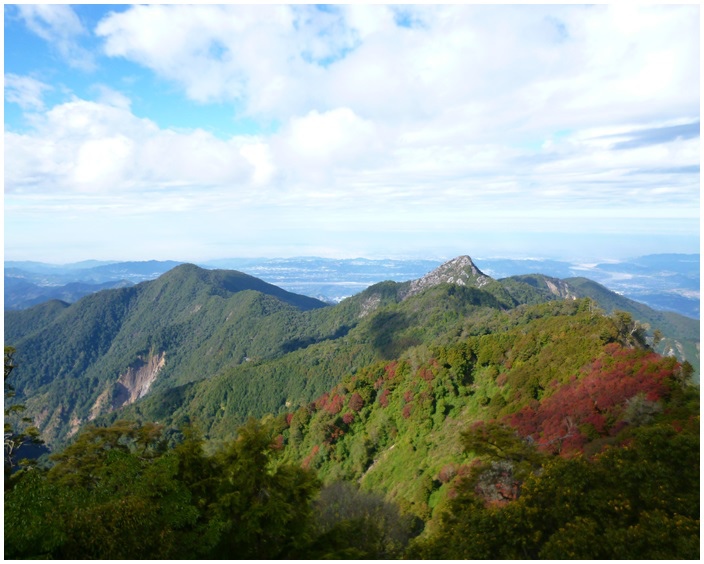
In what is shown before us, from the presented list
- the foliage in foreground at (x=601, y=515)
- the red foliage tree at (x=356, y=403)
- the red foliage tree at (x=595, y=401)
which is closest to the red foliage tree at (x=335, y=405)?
the red foliage tree at (x=356, y=403)

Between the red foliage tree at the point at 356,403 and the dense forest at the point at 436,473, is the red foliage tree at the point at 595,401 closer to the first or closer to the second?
the dense forest at the point at 436,473

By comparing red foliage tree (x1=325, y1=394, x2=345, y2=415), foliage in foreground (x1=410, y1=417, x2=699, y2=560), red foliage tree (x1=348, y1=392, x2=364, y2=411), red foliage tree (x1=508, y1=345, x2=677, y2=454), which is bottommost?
red foliage tree (x1=325, y1=394, x2=345, y2=415)

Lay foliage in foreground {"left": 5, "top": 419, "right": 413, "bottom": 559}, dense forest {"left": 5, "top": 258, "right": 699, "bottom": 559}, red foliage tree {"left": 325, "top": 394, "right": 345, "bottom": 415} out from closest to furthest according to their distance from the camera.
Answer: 1. foliage in foreground {"left": 5, "top": 419, "right": 413, "bottom": 559}
2. dense forest {"left": 5, "top": 258, "right": 699, "bottom": 559}
3. red foliage tree {"left": 325, "top": 394, "right": 345, "bottom": 415}

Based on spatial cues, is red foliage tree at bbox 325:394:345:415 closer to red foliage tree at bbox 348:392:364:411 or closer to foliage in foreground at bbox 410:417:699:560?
red foliage tree at bbox 348:392:364:411

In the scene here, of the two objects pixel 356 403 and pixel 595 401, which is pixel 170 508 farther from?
pixel 356 403

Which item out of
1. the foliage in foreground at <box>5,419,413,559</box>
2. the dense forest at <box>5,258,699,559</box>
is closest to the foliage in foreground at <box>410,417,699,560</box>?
the dense forest at <box>5,258,699,559</box>

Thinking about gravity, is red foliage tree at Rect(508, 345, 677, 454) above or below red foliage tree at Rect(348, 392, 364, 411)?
above

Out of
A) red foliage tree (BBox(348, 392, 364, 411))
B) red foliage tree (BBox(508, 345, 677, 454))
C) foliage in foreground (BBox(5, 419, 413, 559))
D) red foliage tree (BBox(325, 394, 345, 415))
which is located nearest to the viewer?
foliage in foreground (BBox(5, 419, 413, 559))

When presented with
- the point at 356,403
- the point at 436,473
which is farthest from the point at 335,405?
the point at 436,473
